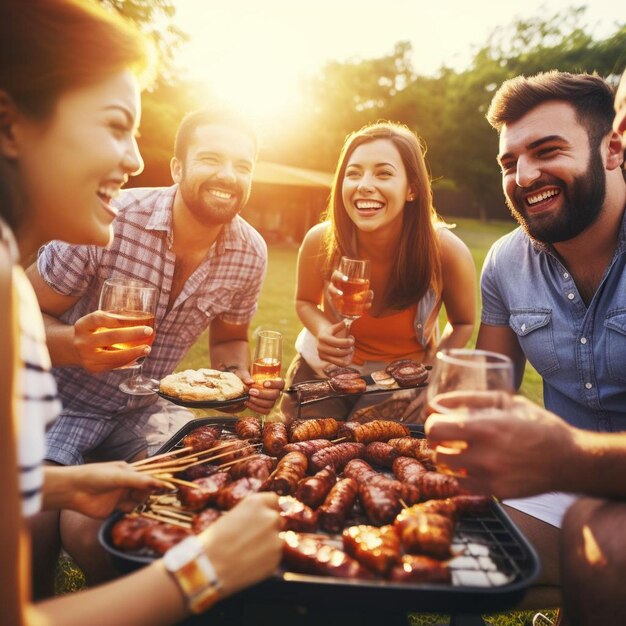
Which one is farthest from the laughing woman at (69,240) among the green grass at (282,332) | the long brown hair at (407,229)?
the long brown hair at (407,229)

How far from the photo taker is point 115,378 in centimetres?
397

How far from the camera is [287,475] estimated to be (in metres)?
2.29

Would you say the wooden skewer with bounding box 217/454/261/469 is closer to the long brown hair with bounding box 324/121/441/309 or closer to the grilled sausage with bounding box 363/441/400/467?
the grilled sausage with bounding box 363/441/400/467

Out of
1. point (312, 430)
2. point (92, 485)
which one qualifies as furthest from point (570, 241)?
point (92, 485)

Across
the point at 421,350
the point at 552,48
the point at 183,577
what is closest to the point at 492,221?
the point at 552,48

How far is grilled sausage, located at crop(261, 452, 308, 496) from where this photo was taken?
226cm

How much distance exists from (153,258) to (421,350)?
9.08 feet

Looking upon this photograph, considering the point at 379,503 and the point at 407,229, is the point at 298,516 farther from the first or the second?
the point at 407,229

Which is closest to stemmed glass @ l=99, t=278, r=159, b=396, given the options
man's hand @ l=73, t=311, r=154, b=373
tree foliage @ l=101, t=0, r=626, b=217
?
man's hand @ l=73, t=311, r=154, b=373

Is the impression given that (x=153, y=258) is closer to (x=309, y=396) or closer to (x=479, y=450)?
Result: (x=309, y=396)

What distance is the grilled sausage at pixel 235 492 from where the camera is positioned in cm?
212

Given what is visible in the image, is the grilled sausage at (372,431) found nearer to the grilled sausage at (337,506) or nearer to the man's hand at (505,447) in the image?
the grilled sausage at (337,506)

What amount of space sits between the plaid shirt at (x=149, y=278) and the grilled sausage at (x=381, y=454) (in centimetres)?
206

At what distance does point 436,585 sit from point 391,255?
12.4 ft
